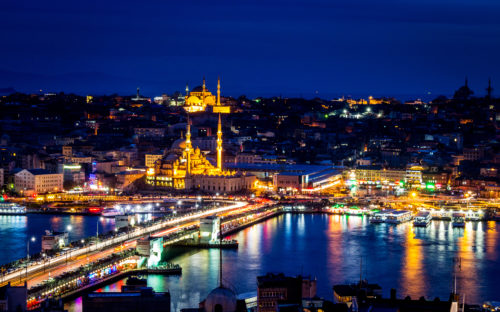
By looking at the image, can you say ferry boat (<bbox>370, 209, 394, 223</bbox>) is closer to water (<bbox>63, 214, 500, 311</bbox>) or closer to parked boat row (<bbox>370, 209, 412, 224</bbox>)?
parked boat row (<bbox>370, 209, 412, 224</bbox>)

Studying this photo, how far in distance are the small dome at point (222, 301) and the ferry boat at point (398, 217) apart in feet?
41.5

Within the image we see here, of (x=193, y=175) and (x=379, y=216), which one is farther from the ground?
(x=193, y=175)

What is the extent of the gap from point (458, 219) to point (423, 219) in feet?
2.64

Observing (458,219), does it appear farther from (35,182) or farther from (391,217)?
(35,182)

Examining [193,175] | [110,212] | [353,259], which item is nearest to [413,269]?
[353,259]

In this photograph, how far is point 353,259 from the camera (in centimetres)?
1580

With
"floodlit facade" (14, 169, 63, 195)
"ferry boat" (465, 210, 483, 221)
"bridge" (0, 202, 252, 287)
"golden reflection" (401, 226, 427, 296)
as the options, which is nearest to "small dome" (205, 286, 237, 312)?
"bridge" (0, 202, 252, 287)

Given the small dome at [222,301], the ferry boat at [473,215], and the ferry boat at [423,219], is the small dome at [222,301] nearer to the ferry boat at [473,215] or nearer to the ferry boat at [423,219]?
the ferry boat at [423,219]

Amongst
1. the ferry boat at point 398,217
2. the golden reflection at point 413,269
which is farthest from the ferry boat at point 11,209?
the golden reflection at point 413,269

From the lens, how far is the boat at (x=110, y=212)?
70.2ft

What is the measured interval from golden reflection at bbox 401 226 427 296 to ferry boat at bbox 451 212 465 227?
2.12 metres

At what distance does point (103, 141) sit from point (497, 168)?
45.4ft

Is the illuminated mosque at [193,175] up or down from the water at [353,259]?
up

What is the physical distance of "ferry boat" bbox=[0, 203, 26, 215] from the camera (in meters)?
22.1
